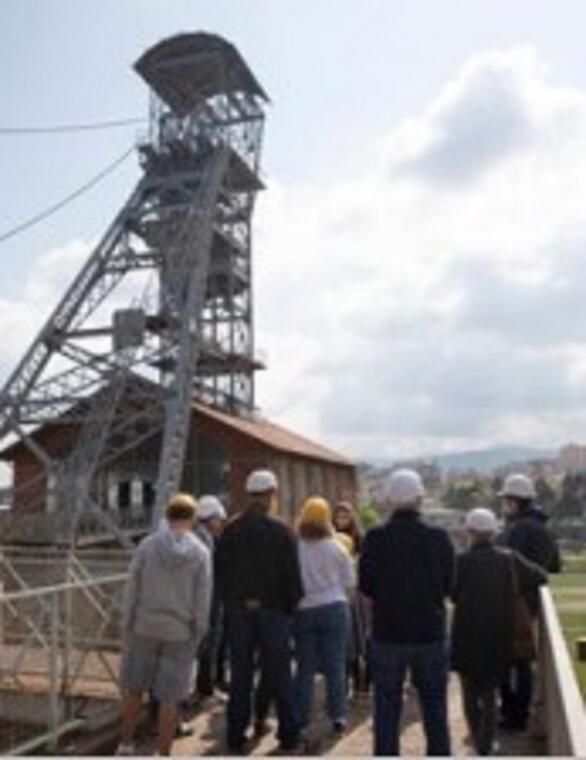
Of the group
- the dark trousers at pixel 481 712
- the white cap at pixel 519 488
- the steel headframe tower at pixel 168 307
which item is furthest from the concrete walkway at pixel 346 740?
the steel headframe tower at pixel 168 307

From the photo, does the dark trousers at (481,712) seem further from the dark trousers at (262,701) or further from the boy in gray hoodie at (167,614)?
the boy in gray hoodie at (167,614)

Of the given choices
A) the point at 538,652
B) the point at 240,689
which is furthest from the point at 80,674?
the point at 538,652

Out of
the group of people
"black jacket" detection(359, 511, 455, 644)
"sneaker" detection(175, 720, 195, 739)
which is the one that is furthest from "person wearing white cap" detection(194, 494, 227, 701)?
"black jacket" detection(359, 511, 455, 644)

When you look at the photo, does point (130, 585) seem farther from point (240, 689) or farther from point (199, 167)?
point (199, 167)

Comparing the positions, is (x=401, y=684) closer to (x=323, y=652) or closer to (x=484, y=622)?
(x=484, y=622)

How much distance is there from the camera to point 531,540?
9000 mm

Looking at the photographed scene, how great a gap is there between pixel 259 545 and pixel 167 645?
3.13 feet

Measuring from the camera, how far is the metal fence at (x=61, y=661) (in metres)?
9.12

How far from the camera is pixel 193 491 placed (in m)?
41.1

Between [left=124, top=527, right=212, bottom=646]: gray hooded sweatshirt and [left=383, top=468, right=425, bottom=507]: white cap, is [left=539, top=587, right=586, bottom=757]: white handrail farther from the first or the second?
[left=124, top=527, right=212, bottom=646]: gray hooded sweatshirt

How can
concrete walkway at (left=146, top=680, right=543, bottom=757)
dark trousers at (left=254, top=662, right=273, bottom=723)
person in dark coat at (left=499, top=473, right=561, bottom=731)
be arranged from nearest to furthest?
concrete walkway at (left=146, top=680, right=543, bottom=757), dark trousers at (left=254, top=662, right=273, bottom=723), person in dark coat at (left=499, top=473, right=561, bottom=731)

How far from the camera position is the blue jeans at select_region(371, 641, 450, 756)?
267 inches

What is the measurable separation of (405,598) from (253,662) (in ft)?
6.33

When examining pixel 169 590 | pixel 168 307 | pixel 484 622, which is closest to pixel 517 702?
pixel 484 622
